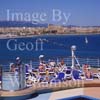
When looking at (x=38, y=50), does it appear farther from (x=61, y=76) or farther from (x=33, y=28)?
(x=61, y=76)

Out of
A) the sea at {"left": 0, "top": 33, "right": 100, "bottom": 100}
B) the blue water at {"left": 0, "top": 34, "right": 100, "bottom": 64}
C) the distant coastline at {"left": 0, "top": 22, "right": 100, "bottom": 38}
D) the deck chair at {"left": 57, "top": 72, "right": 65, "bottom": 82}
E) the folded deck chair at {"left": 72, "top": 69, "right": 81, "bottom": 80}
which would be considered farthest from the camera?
the blue water at {"left": 0, "top": 34, "right": 100, "bottom": 64}

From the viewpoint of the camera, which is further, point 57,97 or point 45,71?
point 45,71

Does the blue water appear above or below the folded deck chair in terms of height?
above

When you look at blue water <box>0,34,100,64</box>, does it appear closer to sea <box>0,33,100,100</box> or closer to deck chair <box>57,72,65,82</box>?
sea <box>0,33,100,100</box>

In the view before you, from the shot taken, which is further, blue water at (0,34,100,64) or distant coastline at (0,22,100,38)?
blue water at (0,34,100,64)

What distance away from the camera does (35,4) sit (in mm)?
42344

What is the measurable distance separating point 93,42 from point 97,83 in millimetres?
68129

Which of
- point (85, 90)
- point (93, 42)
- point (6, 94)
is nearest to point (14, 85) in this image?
point (6, 94)

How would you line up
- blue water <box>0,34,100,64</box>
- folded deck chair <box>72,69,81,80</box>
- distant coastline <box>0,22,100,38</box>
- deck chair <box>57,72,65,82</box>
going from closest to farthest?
deck chair <box>57,72,65,82</box> → folded deck chair <box>72,69,81,80</box> → distant coastline <box>0,22,100,38</box> → blue water <box>0,34,100,64</box>

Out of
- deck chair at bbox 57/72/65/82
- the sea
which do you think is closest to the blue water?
the sea

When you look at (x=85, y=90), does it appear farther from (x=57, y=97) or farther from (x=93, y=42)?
(x=93, y=42)

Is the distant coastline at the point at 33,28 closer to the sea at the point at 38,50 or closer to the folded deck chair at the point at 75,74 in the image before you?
the sea at the point at 38,50

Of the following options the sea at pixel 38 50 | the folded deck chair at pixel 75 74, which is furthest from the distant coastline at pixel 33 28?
the folded deck chair at pixel 75 74

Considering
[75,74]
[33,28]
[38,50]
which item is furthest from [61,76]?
[38,50]
